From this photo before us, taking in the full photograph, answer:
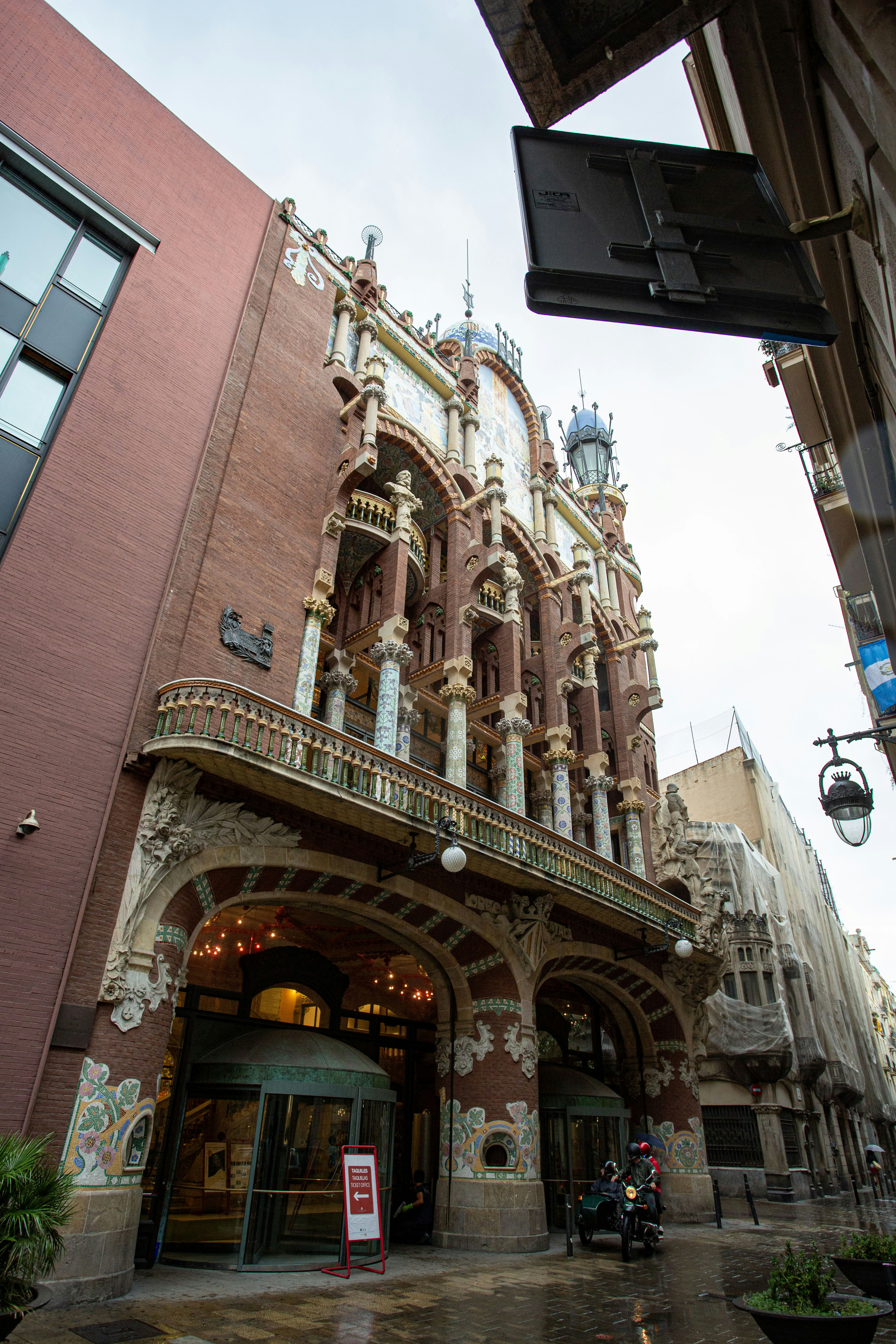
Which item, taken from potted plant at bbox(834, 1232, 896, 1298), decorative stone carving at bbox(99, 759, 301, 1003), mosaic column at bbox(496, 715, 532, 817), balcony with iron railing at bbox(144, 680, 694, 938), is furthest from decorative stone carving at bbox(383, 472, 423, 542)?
potted plant at bbox(834, 1232, 896, 1298)

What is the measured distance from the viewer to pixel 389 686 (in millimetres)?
Answer: 16594

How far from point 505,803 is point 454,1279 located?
32.0 ft

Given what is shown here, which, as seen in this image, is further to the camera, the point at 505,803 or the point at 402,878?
the point at 505,803

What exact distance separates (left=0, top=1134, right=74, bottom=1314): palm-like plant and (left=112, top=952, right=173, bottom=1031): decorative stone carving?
14.1ft

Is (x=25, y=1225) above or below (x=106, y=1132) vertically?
below

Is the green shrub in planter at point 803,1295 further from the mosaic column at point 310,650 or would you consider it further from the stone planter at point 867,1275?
the mosaic column at point 310,650

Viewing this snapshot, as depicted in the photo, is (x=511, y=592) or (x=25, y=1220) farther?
(x=511, y=592)

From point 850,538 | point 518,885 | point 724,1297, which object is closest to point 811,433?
point 850,538

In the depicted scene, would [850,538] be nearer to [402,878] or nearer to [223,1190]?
[402,878]

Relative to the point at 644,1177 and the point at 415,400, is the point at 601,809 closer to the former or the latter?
the point at 644,1177

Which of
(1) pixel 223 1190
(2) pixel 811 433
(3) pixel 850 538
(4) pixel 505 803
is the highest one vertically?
(2) pixel 811 433

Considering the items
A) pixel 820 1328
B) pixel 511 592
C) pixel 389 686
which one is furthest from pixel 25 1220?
pixel 511 592

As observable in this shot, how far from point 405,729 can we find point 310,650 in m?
4.75

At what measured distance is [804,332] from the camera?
13.4ft
